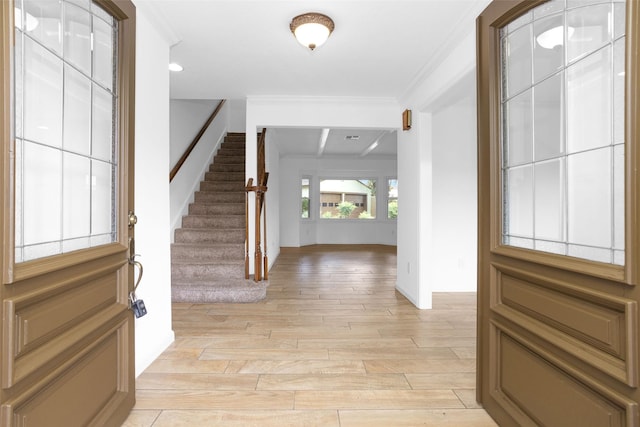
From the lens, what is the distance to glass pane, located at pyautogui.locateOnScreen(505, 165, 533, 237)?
4.64ft

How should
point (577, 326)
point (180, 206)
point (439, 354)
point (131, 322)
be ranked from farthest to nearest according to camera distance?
A: point (180, 206), point (439, 354), point (131, 322), point (577, 326)

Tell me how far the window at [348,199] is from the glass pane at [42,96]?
7.65m

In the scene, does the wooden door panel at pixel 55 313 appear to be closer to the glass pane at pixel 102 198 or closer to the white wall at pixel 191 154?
the glass pane at pixel 102 198

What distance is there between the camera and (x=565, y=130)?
4.08 feet

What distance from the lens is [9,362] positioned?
89 cm

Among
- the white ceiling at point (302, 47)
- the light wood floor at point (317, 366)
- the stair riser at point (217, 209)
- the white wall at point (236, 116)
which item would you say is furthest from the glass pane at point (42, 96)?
the white wall at point (236, 116)

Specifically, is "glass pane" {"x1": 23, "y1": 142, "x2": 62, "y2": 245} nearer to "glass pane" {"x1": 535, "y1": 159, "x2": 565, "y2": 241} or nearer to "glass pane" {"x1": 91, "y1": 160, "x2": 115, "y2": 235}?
"glass pane" {"x1": 91, "y1": 160, "x2": 115, "y2": 235}

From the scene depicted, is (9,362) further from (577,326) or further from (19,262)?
(577,326)

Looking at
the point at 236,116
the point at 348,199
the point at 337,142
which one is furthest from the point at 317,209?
the point at 236,116

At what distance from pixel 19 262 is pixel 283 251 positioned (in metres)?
6.30

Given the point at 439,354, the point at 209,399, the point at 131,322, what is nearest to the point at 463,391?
the point at 439,354

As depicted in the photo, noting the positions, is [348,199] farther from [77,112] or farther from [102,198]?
[77,112]

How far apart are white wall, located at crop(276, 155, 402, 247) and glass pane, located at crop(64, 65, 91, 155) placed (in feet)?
21.8

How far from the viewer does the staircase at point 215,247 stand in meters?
3.37
